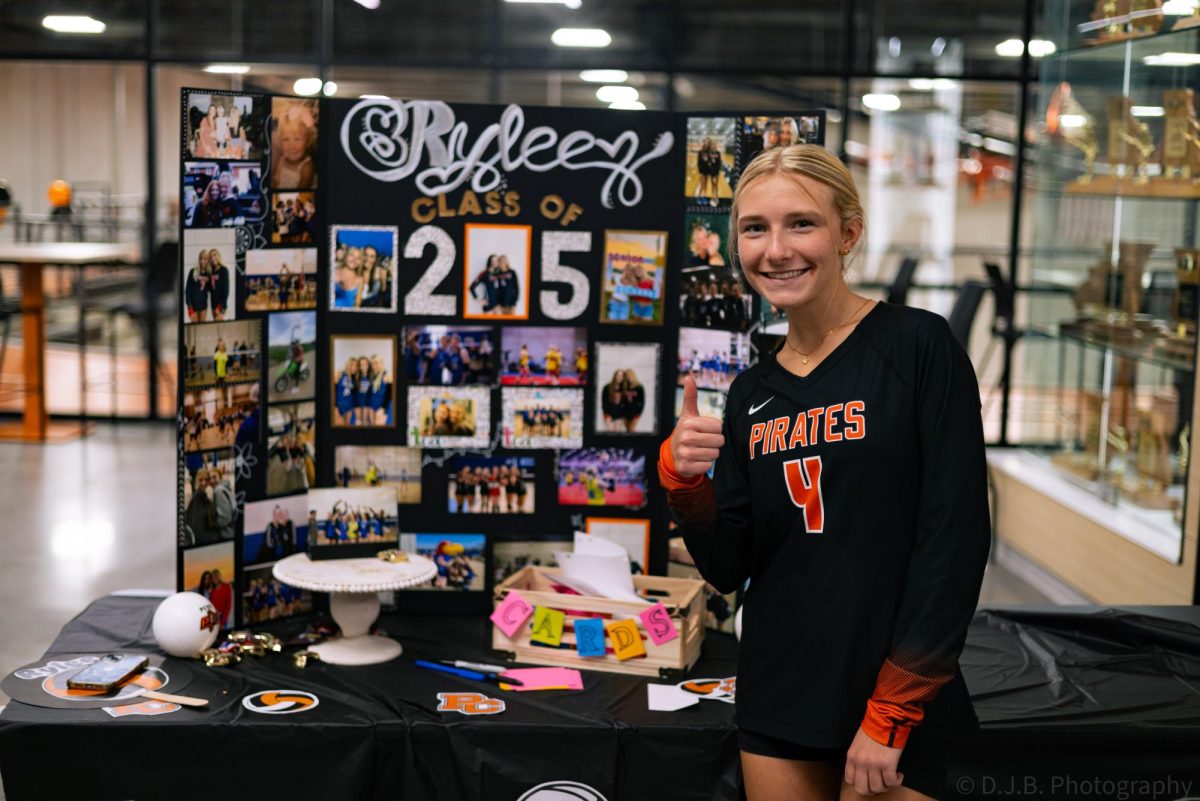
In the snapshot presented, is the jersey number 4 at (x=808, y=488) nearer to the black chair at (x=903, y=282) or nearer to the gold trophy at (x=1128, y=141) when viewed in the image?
the gold trophy at (x=1128, y=141)

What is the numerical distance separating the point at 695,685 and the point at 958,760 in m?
0.59

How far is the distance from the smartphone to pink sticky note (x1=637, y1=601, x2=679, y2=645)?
1181 mm

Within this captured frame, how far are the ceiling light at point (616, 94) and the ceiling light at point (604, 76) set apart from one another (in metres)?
0.04

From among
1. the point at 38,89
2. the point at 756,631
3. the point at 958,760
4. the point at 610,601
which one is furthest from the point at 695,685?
the point at 38,89

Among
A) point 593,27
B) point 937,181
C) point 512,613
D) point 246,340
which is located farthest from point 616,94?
point 512,613

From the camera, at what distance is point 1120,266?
496cm

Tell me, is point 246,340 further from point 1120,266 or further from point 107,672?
point 1120,266

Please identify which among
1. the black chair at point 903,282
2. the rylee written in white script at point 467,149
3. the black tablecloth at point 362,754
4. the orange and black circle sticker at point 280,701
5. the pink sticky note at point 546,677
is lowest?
the black tablecloth at point 362,754

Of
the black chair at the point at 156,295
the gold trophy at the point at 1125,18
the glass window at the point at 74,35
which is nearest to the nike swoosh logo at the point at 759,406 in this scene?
the gold trophy at the point at 1125,18

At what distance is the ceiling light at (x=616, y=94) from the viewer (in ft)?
25.1

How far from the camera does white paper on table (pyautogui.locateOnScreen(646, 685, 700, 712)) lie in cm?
272

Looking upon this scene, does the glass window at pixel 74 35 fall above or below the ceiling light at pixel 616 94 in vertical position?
above

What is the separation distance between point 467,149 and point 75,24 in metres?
5.57

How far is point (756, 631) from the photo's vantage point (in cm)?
184
